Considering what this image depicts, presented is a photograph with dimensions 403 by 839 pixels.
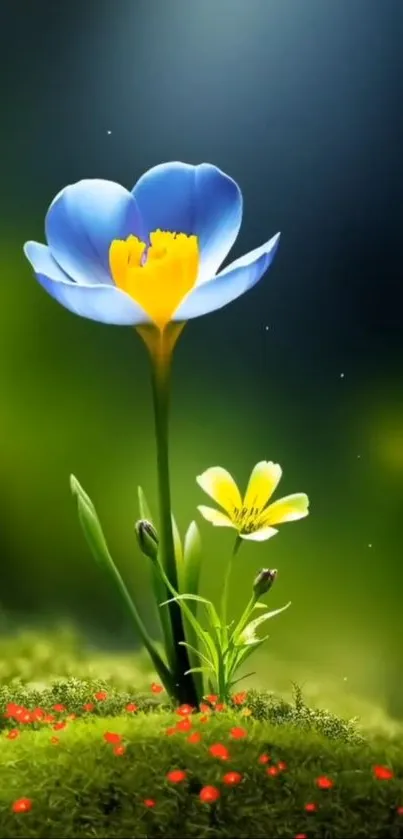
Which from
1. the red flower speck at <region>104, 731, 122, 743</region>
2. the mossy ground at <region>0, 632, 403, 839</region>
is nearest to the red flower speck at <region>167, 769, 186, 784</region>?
the mossy ground at <region>0, 632, 403, 839</region>

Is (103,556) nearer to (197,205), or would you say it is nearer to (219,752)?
(219,752)

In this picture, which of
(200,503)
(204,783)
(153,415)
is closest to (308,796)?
(204,783)

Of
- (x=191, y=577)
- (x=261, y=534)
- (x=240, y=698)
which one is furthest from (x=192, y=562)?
(x=240, y=698)

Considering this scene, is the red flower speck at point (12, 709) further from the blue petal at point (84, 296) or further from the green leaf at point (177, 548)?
the blue petal at point (84, 296)

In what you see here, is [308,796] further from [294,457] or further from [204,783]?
[294,457]

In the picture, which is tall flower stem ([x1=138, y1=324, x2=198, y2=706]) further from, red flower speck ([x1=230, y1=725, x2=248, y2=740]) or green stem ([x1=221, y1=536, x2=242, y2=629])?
red flower speck ([x1=230, y1=725, x2=248, y2=740])
